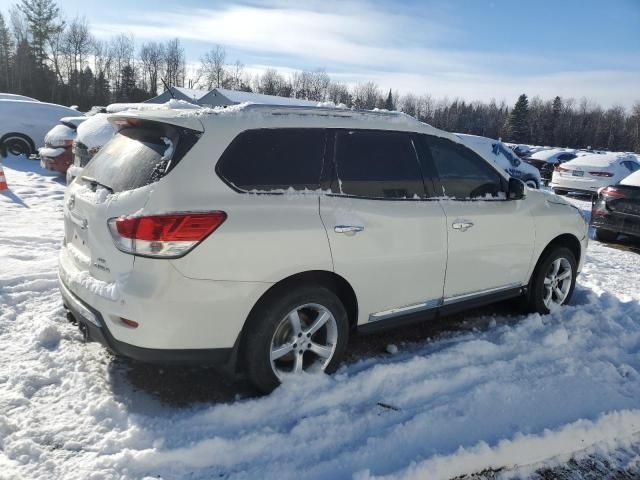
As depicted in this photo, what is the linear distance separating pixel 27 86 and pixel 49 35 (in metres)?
7.91

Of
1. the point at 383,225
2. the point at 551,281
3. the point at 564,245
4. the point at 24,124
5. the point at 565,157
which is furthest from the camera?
the point at 565,157

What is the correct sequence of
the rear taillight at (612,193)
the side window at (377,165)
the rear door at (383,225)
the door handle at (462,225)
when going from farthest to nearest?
the rear taillight at (612,193) → the door handle at (462,225) → the side window at (377,165) → the rear door at (383,225)

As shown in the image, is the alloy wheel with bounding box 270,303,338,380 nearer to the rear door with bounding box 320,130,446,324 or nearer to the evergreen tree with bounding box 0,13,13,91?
the rear door with bounding box 320,130,446,324

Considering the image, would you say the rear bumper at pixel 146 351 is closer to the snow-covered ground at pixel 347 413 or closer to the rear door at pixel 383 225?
the snow-covered ground at pixel 347 413

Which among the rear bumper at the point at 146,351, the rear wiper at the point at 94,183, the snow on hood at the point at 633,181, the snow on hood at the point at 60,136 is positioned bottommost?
the rear bumper at the point at 146,351

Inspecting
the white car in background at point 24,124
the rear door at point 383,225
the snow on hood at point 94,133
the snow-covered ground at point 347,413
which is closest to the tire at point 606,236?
the snow-covered ground at point 347,413

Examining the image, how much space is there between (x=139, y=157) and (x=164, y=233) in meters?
0.68

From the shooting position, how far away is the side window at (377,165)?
3445mm

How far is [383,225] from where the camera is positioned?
345cm

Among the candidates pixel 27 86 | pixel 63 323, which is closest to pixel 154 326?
pixel 63 323

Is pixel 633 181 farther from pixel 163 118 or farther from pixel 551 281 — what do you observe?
pixel 163 118

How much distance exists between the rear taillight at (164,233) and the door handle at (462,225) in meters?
1.99

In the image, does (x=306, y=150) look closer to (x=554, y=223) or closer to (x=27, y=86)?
(x=554, y=223)

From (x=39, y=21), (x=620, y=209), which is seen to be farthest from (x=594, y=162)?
(x=39, y=21)
